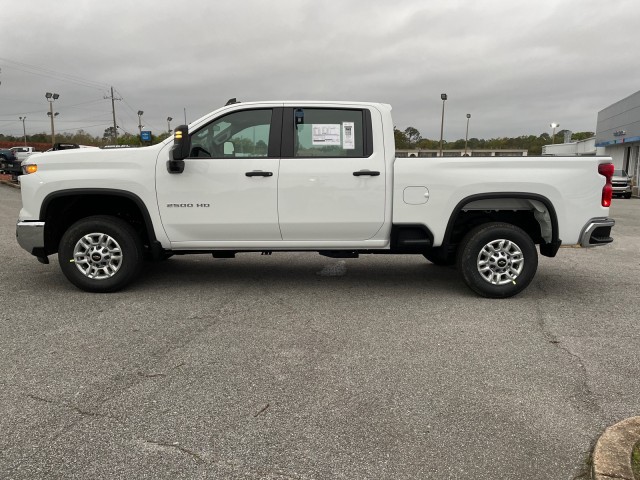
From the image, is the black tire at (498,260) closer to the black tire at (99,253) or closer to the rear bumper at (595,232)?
the rear bumper at (595,232)

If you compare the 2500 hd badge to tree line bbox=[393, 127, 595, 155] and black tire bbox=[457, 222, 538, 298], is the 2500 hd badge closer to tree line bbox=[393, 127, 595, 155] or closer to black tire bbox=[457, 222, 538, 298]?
black tire bbox=[457, 222, 538, 298]

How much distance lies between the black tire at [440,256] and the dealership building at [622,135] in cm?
2777

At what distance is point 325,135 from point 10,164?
32.6 metres

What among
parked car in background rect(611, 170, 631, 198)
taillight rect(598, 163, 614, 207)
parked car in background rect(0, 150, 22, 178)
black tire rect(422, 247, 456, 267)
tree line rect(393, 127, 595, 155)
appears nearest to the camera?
taillight rect(598, 163, 614, 207)

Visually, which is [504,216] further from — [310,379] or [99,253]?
[99,253]

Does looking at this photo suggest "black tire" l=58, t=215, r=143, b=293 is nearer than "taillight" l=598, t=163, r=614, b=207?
No

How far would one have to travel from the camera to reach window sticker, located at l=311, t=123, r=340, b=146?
555cm

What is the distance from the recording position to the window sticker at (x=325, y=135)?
18.2 feet

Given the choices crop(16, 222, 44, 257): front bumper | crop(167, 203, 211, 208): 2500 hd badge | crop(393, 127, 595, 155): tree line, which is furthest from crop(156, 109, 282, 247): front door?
crop(393, 127, 595, 155): tree line

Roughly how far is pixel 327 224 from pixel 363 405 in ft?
8.68

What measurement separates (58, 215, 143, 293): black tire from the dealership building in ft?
103

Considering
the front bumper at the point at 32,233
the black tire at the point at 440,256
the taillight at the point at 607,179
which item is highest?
the taillight at the point at 607,179

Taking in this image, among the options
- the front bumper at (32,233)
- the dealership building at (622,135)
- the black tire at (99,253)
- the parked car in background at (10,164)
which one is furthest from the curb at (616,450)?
the dealership building at (622,135)

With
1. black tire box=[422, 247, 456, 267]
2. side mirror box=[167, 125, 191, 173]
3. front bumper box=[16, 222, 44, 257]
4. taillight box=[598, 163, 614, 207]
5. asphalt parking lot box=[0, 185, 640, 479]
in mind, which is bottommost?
asphalt parking lot box=[0, 185, 640, 479]
